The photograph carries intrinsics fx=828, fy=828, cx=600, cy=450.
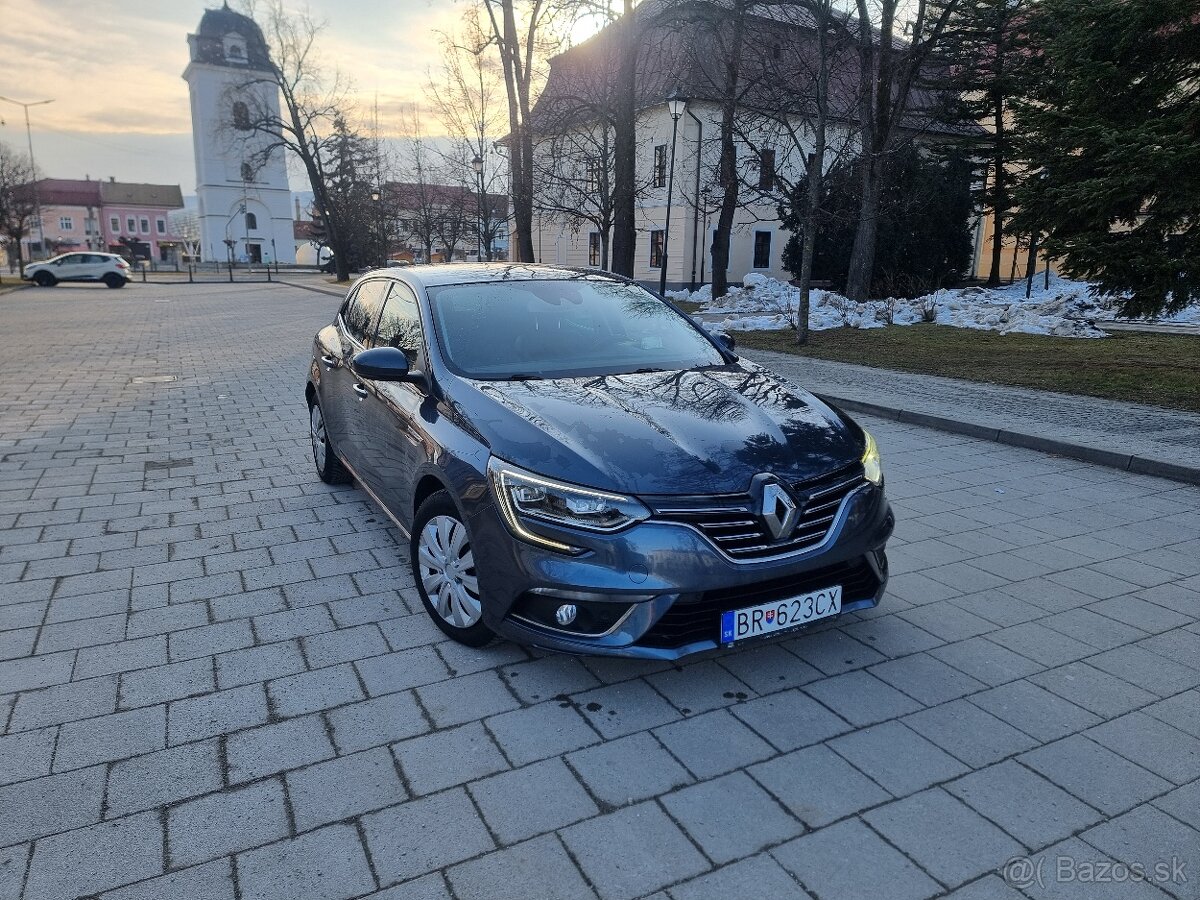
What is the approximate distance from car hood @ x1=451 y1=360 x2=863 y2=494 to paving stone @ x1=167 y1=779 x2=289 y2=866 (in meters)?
1.44

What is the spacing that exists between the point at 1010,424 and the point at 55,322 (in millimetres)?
22089

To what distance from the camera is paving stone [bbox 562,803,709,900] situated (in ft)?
7.66

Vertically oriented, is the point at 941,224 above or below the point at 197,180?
below

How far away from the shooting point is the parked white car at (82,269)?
3934 centimetres

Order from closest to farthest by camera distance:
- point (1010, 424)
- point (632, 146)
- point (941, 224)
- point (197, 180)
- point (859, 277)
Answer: point (1010, 424)
point (632, 146)
point (859, 277)
point (941, 224)
point (197, 180)

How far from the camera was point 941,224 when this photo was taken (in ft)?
106

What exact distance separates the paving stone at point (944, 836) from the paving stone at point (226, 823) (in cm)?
187

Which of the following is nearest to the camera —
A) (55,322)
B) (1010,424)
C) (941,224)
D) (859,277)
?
(1010,424)

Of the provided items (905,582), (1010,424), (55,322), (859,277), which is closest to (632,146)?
(859,277)

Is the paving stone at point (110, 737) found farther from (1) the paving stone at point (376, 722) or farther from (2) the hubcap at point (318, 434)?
(2) the hubcap at point (318, 434)

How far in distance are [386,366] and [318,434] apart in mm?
2505

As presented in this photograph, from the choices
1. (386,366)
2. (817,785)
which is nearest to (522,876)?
(817,785)

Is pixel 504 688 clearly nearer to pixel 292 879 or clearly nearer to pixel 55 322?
pixel 292 879

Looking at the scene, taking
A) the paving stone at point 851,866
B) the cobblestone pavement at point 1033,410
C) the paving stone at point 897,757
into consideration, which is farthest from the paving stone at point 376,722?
the cobblestone pavement at point 1033,410
